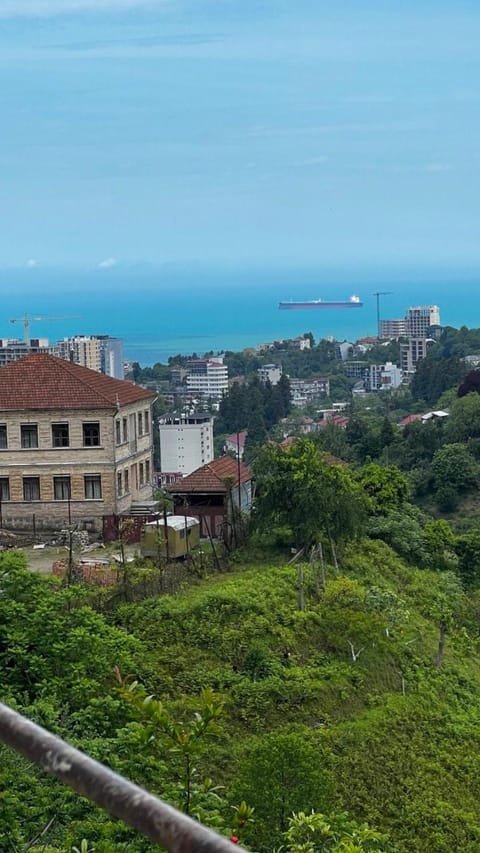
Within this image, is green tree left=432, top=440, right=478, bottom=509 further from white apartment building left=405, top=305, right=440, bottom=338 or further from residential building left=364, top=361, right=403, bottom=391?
white apartment building left=405, top=305, right=440, bottom=338

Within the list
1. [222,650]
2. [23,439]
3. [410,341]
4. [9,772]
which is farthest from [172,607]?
[410,341]

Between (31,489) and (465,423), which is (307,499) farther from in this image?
(465,423)

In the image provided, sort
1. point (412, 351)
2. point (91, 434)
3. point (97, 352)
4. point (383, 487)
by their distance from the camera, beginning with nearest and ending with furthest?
point (91, 434), point (383, 487), point (412, 351), point (97, 352)

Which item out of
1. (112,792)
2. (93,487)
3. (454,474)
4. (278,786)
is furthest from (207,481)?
(112,792)

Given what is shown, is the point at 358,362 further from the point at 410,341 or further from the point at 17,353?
the point at 17,353

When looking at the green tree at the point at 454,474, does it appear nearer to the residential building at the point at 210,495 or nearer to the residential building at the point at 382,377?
the residential building at the point at 210,495

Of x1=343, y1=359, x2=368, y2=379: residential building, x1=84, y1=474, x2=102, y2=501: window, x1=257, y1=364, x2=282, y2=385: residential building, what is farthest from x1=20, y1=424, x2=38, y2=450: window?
x1=343, y1=359, x2=368, y2=379: residential building

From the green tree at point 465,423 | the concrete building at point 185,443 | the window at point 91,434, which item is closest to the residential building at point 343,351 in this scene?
the concrete building at point 185,443

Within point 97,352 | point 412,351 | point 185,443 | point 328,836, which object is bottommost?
point 185,443
